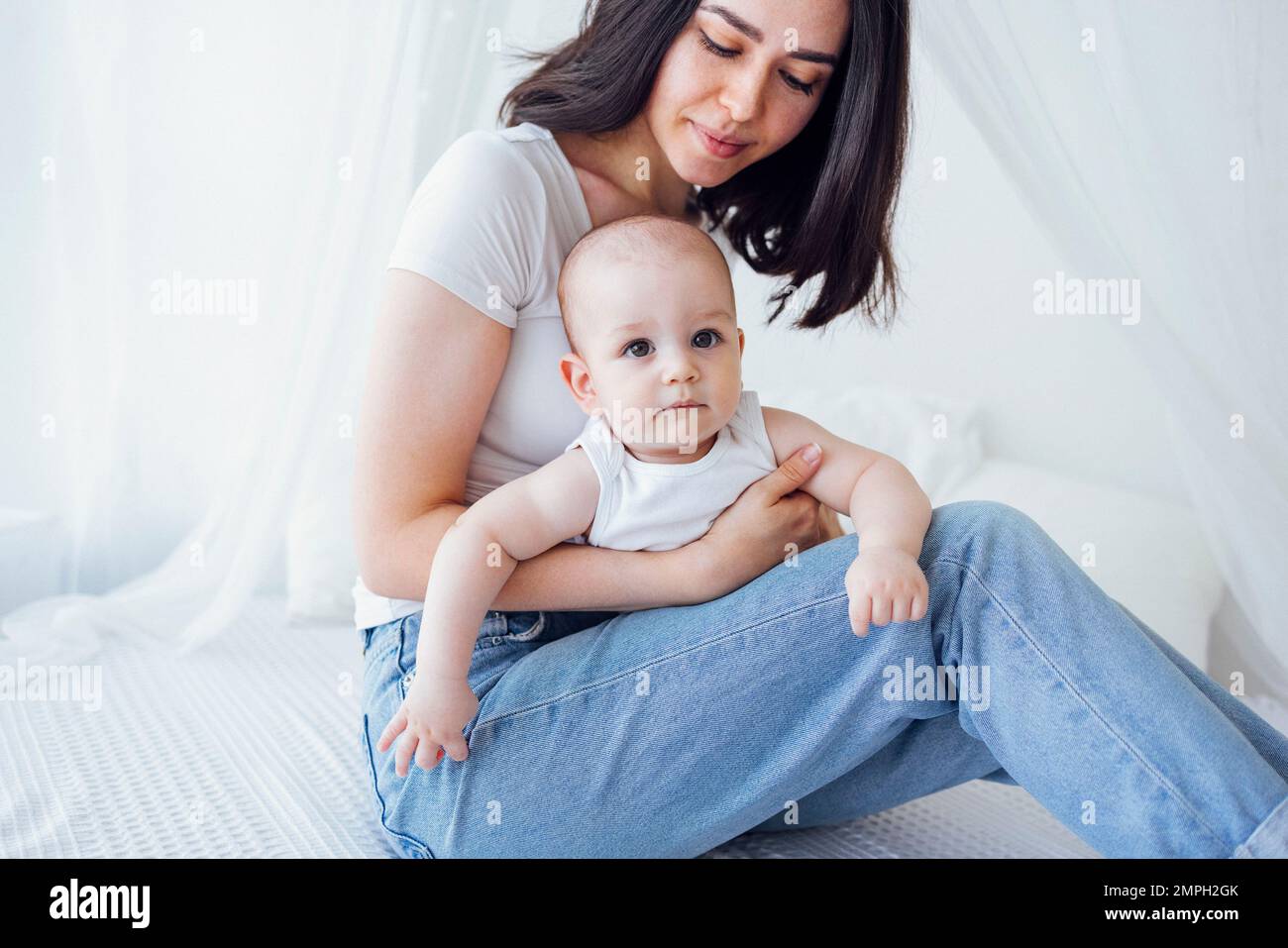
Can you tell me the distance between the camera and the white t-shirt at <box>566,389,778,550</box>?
3.81ft

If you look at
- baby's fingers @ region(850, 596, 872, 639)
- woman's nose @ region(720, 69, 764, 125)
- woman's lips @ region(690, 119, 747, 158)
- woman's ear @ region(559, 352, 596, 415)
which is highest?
woman's nose @ region(720, 69, 764, 125)

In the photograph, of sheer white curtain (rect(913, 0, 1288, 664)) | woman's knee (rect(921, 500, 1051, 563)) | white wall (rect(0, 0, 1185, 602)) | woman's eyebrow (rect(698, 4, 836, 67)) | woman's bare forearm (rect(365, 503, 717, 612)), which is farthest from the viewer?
white wall (rect(0, 0, 1185, 602))

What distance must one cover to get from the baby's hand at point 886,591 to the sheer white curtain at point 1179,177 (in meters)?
0.74

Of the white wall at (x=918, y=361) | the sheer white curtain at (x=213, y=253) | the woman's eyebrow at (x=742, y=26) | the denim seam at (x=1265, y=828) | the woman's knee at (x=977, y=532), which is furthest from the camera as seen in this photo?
the white wall at (x=918, y=361)

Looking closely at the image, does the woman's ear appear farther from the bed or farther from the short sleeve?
the bed

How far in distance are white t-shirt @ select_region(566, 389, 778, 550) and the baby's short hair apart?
0.43 ft

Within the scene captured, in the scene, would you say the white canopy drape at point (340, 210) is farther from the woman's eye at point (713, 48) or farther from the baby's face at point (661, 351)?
the baby's face at point (661, 351)

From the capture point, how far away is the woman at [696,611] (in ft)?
3.22

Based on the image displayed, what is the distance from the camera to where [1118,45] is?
59.7 inches

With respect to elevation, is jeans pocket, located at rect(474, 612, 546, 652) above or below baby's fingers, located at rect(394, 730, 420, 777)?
above

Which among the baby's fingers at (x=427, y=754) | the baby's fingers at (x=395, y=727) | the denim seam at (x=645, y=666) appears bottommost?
the baby's fingers at (x=427, y=754)

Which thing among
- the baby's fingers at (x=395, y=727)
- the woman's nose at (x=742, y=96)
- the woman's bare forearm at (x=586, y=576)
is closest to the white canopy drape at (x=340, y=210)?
the woman's nose at (x=742, y=96)

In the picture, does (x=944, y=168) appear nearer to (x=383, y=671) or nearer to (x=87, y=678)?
(x=383, y=671)

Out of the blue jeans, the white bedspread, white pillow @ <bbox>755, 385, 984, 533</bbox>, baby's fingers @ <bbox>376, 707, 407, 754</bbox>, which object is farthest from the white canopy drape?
baby's fingers @ <bbox>376, 707, 407, 754</bbox>
